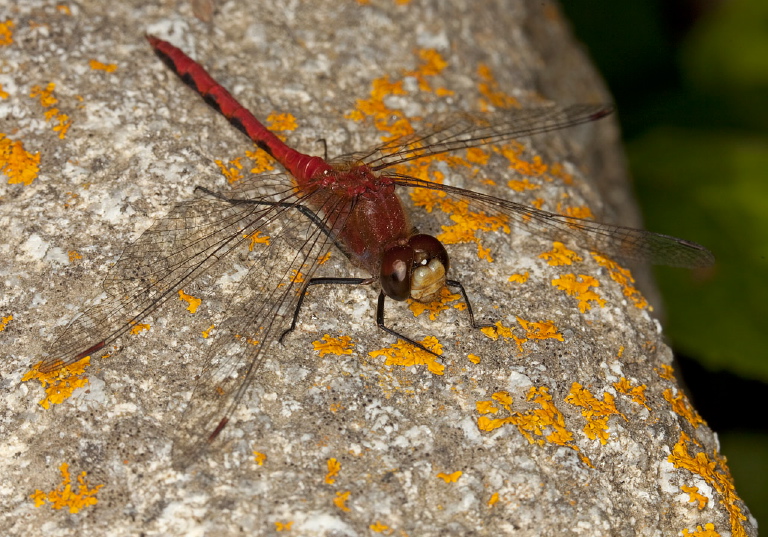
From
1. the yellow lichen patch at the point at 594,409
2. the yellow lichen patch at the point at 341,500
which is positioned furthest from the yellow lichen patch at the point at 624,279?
the yellow lichen patch at the point at 341,500

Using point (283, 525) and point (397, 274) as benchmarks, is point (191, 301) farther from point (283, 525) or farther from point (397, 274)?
point (283, 525)

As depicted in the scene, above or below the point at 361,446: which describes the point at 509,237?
above

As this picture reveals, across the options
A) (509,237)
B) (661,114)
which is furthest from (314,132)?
(661,114)

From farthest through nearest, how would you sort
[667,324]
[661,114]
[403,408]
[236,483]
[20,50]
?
[661,114]
[667,324]
[20,50]
[403,408]
[236,483]

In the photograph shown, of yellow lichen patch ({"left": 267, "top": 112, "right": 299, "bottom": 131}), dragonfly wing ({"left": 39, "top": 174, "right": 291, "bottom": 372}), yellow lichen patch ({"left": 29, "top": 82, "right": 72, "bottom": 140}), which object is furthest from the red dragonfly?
yellow lichen patch ({"left": 29, "top": 82, "right": 72, "bottom": 140})

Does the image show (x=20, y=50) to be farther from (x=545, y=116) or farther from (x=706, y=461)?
(x=706, y=461)
